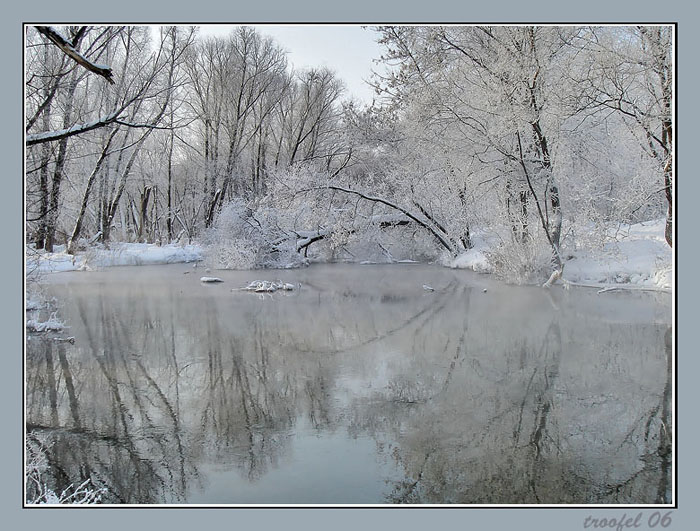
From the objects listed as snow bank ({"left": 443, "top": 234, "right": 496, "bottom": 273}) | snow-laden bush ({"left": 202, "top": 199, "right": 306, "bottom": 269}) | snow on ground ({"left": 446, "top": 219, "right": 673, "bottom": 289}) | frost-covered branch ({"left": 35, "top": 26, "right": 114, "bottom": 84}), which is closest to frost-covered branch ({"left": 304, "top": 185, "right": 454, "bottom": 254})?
snow bank ({"left": 443, "top": 234, "right": 496, "bottom": 273})

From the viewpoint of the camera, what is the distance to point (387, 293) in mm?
10031

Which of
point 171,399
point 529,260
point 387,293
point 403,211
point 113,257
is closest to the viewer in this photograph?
point 171,399

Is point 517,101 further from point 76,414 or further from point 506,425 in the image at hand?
point 76,414

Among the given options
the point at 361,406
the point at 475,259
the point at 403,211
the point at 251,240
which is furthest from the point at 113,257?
the point at 361,406

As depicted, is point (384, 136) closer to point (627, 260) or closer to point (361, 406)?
point (627, 260)

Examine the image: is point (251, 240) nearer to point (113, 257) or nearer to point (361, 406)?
point (113, 257)

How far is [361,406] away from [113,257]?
1333 cm

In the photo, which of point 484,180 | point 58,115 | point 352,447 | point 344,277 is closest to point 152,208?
point 344,277

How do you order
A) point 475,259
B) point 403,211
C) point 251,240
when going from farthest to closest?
point 251,240
point 403,211
point 475,259

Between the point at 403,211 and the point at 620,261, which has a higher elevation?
the point at 403,211

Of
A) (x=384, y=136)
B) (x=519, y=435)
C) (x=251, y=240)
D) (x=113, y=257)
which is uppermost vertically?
(x=384, y=136)

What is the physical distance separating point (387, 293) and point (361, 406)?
6.42m

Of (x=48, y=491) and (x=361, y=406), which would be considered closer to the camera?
(x=48, y=491)

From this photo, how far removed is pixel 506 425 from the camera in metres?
3.31
